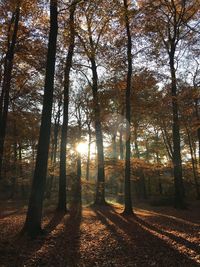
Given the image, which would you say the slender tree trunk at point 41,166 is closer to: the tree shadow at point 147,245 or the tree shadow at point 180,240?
the tree shadow at point 147,245

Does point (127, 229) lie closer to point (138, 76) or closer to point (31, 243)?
point (31, 243)

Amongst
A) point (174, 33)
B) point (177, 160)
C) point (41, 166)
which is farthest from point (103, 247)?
point (174, 33)

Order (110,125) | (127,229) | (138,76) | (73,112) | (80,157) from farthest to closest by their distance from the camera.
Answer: (73,112)
(80,157)
(110,125)
(138,76)
(127,229)

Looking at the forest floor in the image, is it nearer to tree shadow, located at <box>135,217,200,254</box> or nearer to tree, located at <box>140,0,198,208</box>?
tree shadow, located at <box>135,217,200,254</box>

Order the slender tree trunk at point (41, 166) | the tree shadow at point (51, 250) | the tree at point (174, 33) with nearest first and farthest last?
the tree shadow at point (51, 250) < the slender tree trunk at point (41, 166) < the tree at point (174, 33)

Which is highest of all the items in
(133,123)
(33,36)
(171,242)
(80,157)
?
(33,36)

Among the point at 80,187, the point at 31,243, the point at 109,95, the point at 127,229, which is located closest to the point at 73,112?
the point at 80,187

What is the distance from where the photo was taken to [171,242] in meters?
7.74

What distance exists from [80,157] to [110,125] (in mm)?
4712

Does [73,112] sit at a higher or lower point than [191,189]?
higher

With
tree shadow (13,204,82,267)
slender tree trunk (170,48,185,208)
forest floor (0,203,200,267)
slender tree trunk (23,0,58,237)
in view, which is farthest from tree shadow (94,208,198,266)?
slender tree trunk (170,48,185,208)

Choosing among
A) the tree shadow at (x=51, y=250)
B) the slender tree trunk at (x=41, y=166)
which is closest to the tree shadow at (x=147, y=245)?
the tree shadow at (x=51, y=250)

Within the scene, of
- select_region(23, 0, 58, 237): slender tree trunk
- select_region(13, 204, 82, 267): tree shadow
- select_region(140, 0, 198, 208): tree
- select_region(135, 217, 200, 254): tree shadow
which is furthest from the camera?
select_region(140, 0, 198, 208): tree

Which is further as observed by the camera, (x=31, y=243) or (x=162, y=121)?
(x=162, y=121)
